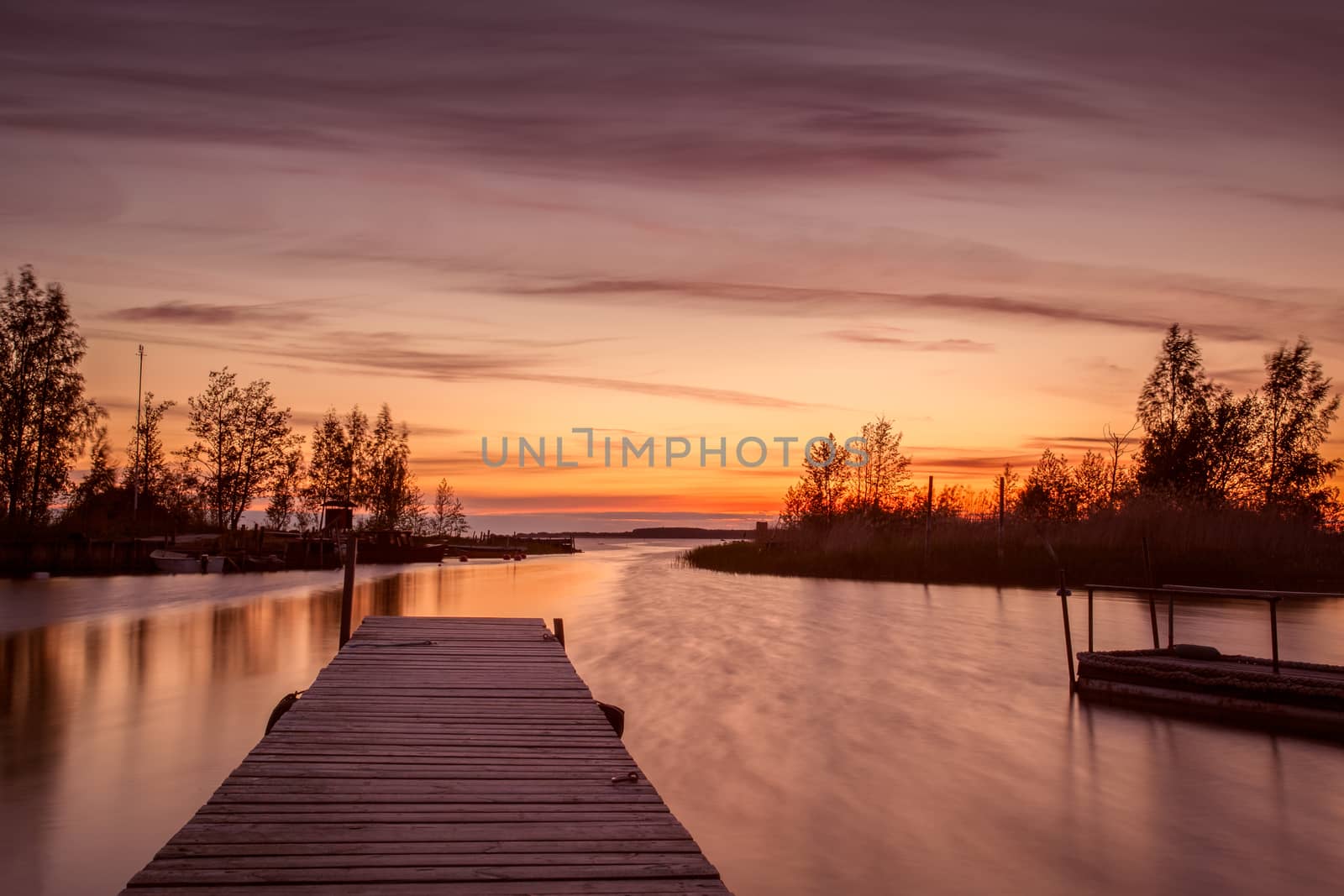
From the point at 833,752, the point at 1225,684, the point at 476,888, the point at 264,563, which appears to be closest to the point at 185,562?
the point at 264,563

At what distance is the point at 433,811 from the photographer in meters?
Answer: 5.78

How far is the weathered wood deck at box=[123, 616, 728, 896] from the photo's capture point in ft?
15.4

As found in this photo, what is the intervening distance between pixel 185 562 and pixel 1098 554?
133ft

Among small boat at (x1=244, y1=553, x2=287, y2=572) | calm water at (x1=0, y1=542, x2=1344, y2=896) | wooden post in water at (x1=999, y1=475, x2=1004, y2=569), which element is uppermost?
wooden post in water at (x1=999, y1=475, x2=1004, y2=569)

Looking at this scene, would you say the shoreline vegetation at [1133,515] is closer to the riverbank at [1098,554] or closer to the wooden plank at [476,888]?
the riverbank at [1098,554]

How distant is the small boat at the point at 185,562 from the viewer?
49562 mm

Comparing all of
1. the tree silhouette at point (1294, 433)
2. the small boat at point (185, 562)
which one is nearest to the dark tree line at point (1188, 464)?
the tree silhouette at point (1294, 433)

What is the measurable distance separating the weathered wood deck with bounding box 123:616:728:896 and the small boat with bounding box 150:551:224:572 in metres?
44.8

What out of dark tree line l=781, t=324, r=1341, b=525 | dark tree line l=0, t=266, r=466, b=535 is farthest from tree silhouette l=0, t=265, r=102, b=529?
dark tree line l=781, t=324, r=1341, b=525

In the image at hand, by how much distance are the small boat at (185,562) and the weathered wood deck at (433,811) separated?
4482 centimetres

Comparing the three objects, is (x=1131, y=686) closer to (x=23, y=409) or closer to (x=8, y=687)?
(x=8, y=687)

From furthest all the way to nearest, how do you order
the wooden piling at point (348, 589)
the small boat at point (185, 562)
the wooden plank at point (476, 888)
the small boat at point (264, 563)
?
the small boat at point (264, 563)
the small boat at point (185, 562)
the wooden piling at point (348, 589)
the wooden plank at point (476, 888)

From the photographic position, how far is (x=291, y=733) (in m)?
7.77

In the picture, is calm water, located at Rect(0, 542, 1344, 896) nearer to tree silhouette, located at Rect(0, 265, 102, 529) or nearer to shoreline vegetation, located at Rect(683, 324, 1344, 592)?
shoreline vegetation, located at Rect(683, 324, 1344, 592)
